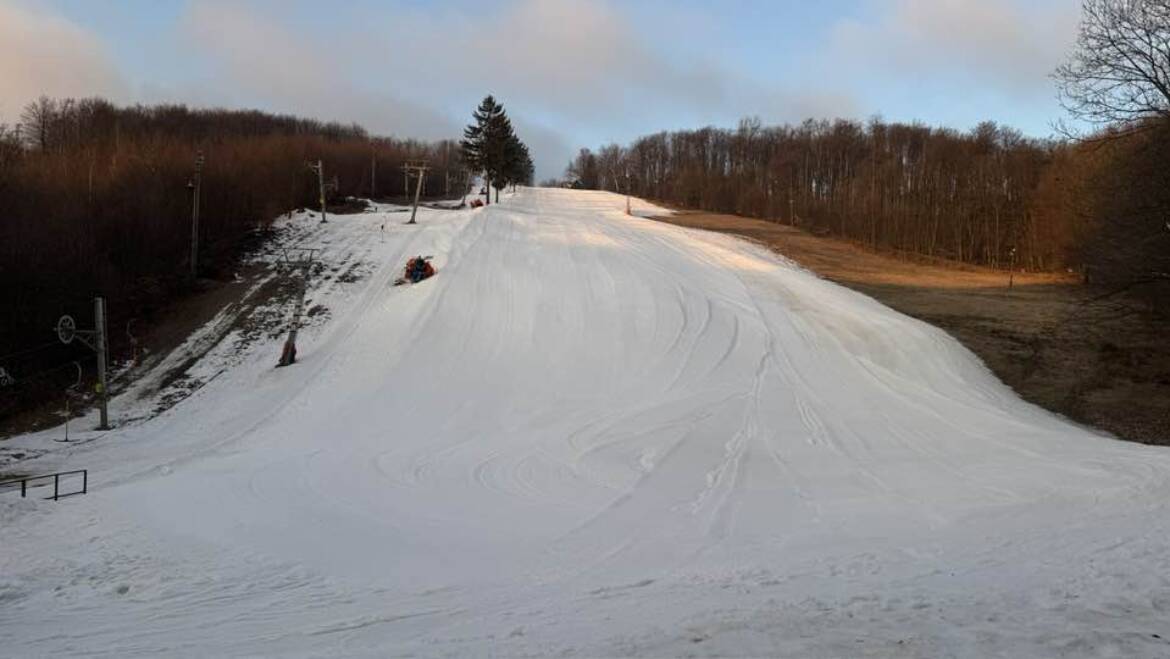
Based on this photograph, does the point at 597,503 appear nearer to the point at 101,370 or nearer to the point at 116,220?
the point at 101,370

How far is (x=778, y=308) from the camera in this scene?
34.1 metres

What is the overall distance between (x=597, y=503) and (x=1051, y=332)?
2842 cm

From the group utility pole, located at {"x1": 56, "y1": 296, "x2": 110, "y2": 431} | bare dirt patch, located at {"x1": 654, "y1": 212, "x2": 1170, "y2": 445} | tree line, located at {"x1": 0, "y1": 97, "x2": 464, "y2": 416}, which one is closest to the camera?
utility pole, located at {"x1": 56, "y1": 296, "x2": 110, "y2": 431}

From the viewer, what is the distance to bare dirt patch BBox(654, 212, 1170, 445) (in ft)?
78.9

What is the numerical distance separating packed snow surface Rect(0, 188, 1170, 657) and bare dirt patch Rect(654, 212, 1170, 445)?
1622 millimetres

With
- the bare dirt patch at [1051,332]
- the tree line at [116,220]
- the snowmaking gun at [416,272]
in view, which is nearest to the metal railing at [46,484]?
the tree line at [116,220]

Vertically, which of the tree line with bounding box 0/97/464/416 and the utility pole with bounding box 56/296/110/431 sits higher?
the tree line with bounding box 0/97/464/416

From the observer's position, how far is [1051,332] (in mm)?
32188

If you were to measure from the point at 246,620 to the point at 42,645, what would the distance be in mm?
1855

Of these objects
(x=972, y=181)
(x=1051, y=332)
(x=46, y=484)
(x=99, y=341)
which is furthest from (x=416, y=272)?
(x=972, y=181)

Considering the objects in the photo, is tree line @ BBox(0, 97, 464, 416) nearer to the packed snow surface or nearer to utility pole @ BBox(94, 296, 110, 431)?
utility pole @ BBox(94, 296, 110, 431)

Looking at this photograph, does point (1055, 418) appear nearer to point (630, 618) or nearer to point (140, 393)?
point (630, 618)

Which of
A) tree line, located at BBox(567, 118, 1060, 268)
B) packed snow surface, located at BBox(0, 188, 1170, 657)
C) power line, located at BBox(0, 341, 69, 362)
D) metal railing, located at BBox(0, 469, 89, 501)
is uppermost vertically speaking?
tree line, located at BBox(567, 118, 1060, 268)

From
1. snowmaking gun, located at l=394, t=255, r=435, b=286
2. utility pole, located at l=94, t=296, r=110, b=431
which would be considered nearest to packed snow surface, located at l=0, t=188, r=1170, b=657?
utility pole, located at l=94, t=296, r=110, b=431
